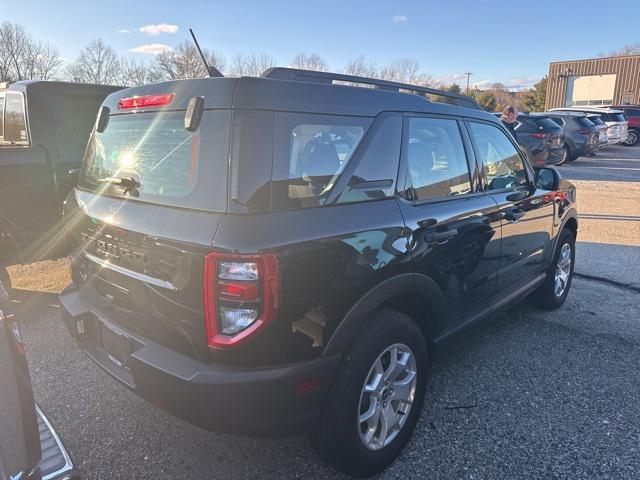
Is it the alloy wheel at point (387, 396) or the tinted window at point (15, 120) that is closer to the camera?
the alloy wheel at point (387, 396)

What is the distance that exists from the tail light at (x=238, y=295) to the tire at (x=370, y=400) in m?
0.51

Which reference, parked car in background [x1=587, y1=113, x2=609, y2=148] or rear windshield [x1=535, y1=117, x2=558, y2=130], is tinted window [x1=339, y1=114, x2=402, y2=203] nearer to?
rear windshield [x1=535, y1=117, x2=558, y2=130]

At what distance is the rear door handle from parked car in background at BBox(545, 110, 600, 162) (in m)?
14.9

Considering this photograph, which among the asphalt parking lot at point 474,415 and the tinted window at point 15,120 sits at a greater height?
the tinted window at point 15,120

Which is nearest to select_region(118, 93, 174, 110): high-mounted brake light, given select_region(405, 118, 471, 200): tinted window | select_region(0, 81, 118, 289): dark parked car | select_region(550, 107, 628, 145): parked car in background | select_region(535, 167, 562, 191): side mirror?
select_region(405, 118, 471, 200): tinted window

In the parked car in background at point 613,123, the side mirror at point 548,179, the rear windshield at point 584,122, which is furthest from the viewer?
the parked car in background at point 613,123

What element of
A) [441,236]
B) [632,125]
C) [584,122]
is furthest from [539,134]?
[632,125]

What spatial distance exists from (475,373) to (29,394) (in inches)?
108

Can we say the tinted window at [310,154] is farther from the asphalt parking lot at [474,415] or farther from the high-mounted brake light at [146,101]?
the asphalt parking lot at [474,415]

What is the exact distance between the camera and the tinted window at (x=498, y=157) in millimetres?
3201

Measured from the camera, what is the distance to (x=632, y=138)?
22.8 meters

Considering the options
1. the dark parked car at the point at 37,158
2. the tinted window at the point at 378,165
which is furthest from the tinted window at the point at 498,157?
the dark parked car at the point at 37,158

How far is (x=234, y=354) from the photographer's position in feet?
5.93

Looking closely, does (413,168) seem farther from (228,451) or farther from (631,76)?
(631,76)
